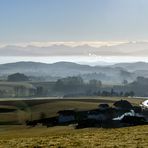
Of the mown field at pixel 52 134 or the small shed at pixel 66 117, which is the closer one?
the mown field at pixel 52 134

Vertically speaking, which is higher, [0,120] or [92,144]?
[92,144]

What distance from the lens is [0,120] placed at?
127562 mm

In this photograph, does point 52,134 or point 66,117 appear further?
point 66,117

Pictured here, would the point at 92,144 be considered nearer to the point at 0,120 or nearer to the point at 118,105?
the point at 0,120

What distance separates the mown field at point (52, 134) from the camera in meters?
31.2

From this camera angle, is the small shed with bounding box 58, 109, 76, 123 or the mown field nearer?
the mown field

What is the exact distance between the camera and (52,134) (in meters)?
55.9

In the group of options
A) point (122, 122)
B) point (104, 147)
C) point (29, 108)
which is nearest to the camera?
point (104, 147)

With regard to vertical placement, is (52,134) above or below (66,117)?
above

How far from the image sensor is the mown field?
3122 centimetres

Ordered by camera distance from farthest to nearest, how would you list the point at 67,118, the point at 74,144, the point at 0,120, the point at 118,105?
the point at 118,105
the point at 0,120
the point at 67,118
the point at 74,144

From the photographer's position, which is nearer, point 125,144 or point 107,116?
point 125,144

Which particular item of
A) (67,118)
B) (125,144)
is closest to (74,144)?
(125,144)

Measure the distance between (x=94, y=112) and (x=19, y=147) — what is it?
93.0 m
